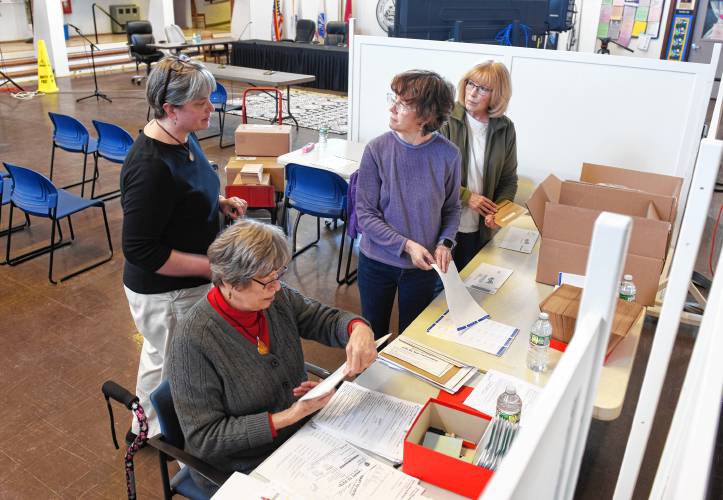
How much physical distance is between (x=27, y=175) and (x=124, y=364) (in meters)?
1.60

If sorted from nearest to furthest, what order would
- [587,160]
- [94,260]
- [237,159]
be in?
[587,160] → [94,260] → [237,159]

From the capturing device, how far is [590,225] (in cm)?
235

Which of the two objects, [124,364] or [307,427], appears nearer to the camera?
[307,427]

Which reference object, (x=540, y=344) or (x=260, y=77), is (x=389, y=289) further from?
(x=260, y=77)

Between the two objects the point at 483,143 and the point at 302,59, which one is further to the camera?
the point at 302,59

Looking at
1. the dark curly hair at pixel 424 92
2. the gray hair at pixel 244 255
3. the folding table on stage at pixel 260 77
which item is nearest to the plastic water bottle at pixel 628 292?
the dark curly hair at pixel 424 92

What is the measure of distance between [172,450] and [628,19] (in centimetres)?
1162

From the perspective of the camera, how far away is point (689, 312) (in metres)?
3.71

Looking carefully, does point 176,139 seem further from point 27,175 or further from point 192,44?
point 192,44

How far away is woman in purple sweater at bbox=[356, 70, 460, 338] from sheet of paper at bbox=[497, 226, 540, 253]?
0.57 metres

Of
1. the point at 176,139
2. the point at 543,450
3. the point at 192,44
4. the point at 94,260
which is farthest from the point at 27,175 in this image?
the point at 192,44

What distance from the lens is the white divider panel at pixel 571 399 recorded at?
0.58m

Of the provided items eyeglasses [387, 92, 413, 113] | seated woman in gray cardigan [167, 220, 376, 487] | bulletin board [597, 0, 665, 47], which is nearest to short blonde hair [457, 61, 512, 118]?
eyeglasses [387, 92, 413, 113]

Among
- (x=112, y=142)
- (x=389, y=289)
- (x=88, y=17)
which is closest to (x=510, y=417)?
(x=389, y=289)
